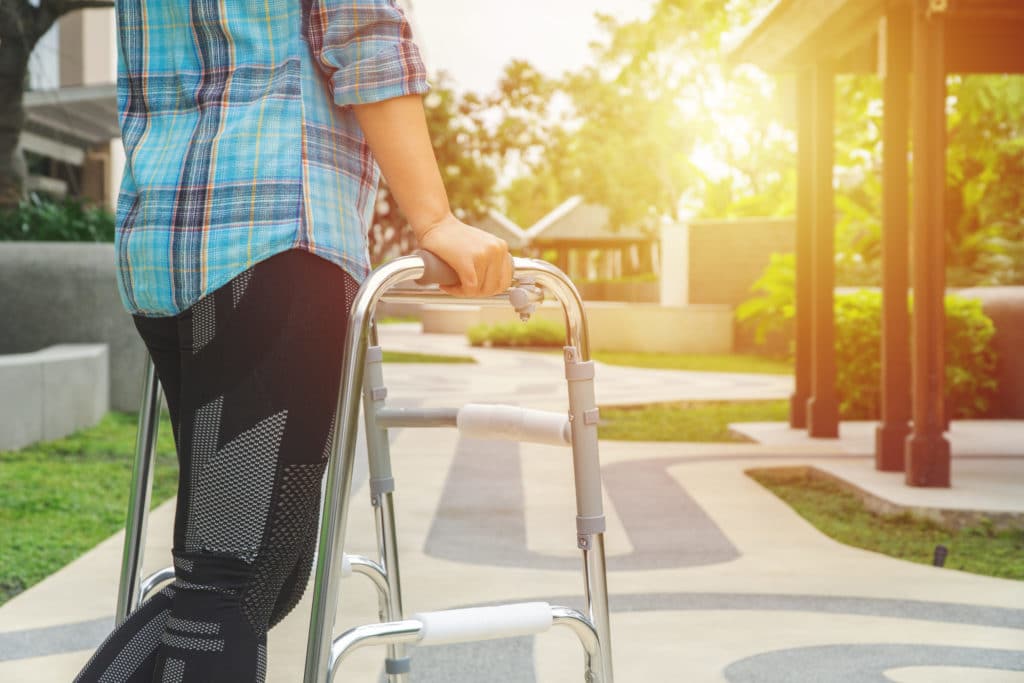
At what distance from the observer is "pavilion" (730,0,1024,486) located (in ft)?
20.2

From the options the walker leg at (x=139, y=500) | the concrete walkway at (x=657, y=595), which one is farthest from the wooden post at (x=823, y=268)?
the walker leg at (x=139, y=500)

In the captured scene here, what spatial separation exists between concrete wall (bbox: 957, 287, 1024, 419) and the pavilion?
203 cm

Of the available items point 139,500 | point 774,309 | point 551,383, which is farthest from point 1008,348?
point 139,500

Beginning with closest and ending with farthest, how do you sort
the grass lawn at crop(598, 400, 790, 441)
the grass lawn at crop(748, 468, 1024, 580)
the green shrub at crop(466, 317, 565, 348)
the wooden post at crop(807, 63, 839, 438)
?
the grass lawn at crop(748, 468, 1024, 580), the wooden post at crop(807, 63, 839, 438), the grass lawn at crop(598, 400, 790, 441), the green shrub at crop(466, 317, 565, 348)

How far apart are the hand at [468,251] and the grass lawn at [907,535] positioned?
→ 3769mm

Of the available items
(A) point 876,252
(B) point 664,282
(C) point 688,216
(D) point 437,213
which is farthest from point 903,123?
(C) point 688,216

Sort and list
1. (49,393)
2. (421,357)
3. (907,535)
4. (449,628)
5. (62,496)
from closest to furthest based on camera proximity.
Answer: (449,628), (907,535), (62,496), (49,393), (421,357)

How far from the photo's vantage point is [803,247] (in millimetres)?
8844

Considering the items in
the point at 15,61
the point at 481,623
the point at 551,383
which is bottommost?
the point at 551,383

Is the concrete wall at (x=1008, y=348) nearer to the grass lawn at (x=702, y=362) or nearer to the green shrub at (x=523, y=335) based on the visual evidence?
the grass lawn at (x=702, y=362)

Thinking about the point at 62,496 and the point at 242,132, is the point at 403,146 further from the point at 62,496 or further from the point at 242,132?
the point at 62,496

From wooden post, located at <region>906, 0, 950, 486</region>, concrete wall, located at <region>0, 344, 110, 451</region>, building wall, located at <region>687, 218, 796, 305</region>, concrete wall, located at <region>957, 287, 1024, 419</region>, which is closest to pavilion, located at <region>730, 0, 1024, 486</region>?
wooden post, located at <region>906, 0, 950, 486</region>

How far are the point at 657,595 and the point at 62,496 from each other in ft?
10.4

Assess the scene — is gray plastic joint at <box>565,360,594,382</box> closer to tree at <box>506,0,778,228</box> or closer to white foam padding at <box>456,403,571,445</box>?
white foam padding at <box>456,403,571,445</box>
